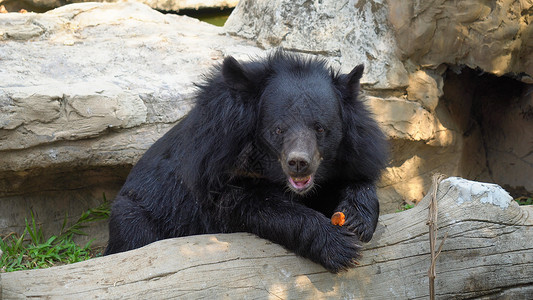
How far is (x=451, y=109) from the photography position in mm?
6902

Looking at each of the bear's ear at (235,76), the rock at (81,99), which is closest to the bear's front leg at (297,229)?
the bear's ear at (235,76)

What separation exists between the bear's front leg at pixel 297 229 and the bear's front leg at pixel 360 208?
0.21 feet

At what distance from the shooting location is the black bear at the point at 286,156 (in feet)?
11.8

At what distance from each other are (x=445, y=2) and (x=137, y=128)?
298 cm

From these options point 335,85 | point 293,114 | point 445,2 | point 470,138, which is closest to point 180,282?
point 293,114

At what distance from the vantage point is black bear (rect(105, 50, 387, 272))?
359cm

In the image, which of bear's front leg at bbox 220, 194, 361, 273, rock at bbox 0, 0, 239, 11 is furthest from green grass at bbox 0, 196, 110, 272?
rock at bbox 0, 0, 239, 11

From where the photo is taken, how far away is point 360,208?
12.4ft

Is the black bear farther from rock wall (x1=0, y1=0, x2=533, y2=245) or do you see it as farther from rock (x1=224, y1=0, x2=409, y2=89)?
rock (x1=224, y1=0, x2=409, y2=89)

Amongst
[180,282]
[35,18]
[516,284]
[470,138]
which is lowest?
[470,138]

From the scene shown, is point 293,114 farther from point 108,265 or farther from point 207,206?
point 108,265

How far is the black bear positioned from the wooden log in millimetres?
132

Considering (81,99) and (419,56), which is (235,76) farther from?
(419,56)

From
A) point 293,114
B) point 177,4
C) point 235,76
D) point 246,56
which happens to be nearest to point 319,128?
point 293,114
